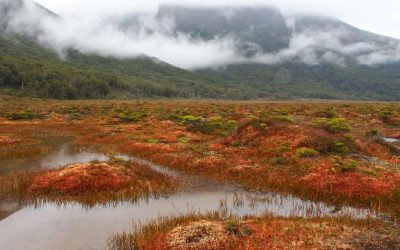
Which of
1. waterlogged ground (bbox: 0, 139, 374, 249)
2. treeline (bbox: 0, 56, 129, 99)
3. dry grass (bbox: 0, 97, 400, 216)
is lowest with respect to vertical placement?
waterlogged ground (bbox: 0, 139, 374, 249)

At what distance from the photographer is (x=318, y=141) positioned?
1328 inches

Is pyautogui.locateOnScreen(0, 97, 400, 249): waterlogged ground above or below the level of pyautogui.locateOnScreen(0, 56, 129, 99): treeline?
below

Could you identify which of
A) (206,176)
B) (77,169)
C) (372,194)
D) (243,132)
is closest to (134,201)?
(77,169)

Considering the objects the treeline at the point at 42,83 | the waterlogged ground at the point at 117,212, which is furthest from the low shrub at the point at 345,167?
the treeline at the point at 42,83

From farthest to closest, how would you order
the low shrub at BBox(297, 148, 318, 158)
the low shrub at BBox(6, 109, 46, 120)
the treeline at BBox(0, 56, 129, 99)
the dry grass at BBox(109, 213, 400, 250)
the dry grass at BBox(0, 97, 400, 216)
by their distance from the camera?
the treeline at BBox(0, 56, 129, 99), the low shrub at BBox(6, 109, 46, 120), the low shrub at BBox(297, 148, 318, 158), the dry grass at BBox(0, 97, 400, 216), the dry grass at BBox(109, 213, 400, 250)

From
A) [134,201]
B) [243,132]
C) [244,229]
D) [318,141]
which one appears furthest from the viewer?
[243,132]

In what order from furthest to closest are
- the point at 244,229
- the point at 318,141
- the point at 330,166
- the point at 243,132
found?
1. the point at 243,132
2. the point at 318,141
3. the point at 330,166
4. the point at 244,229

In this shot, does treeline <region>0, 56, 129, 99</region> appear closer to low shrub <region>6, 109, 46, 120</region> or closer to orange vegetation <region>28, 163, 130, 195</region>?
low shrub <region>6, 109, 46, 120</region>

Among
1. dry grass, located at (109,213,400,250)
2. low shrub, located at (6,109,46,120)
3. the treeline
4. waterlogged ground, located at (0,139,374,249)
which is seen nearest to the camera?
dry grass, located at (109,213,400,250)

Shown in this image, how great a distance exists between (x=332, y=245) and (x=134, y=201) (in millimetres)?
10735

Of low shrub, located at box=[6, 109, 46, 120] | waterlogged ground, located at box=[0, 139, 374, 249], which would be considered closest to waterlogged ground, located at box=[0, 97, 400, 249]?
waterlogged ground, located at box=[0, 139, 374, 249]

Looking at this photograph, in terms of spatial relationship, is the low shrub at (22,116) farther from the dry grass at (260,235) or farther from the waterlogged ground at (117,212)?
the dry grass at (260,235)

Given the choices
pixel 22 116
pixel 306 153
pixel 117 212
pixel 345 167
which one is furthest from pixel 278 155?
pixel 22 116

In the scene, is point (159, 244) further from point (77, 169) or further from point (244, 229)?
point (77, 169)
